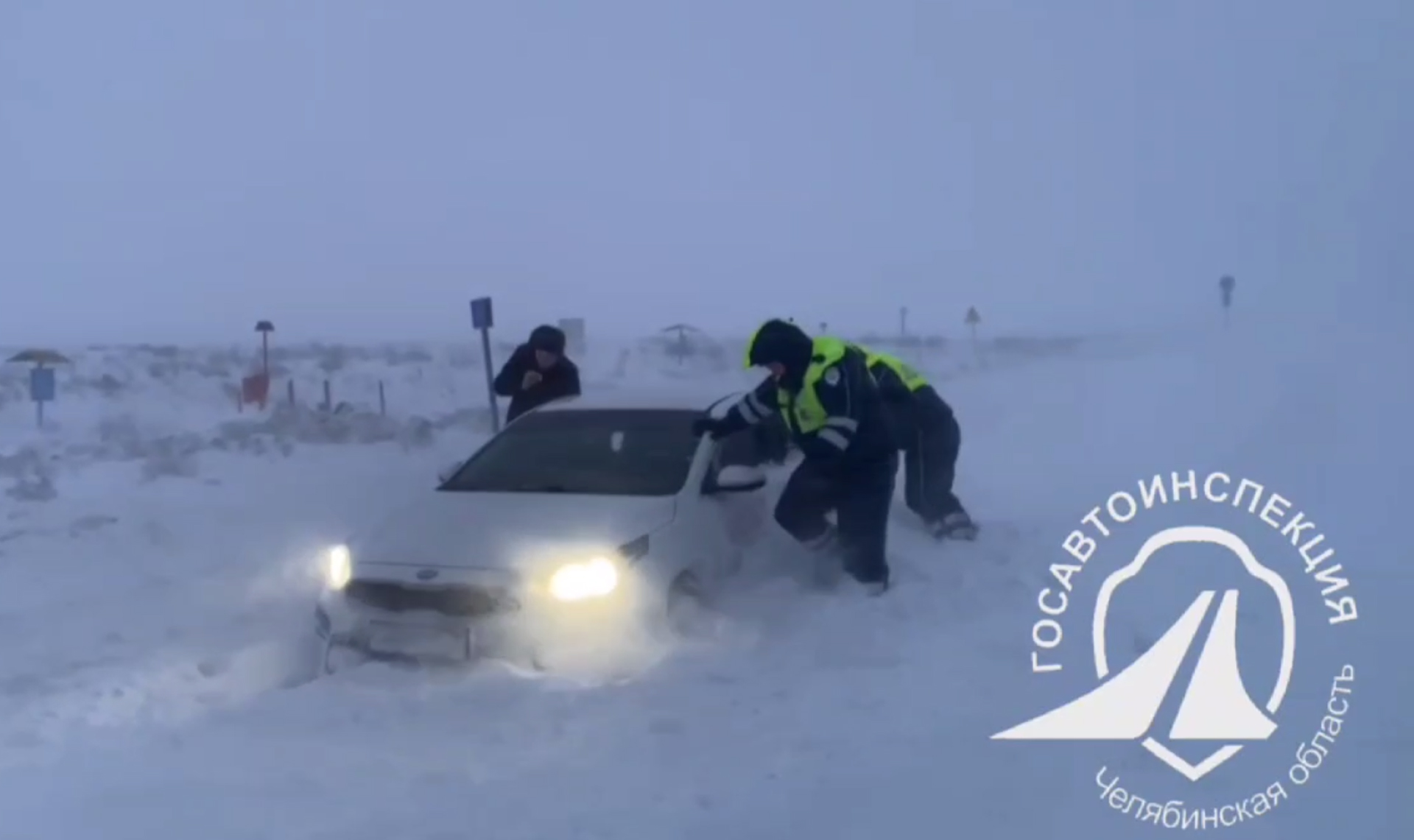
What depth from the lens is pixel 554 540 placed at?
5.98 metres

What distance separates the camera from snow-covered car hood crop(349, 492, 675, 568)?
5879 millimetres

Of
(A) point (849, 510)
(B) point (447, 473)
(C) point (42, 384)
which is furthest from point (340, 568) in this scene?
(C) point (42, 384)

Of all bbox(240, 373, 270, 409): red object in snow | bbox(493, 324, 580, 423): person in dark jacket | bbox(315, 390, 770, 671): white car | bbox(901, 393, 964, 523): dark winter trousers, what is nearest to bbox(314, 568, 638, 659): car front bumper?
bbox(315, 390, 770, 671): white car

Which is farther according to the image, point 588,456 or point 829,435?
point 588,456

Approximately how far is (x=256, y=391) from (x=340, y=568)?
69.9 feet

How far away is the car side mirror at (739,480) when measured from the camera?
6.74 meters

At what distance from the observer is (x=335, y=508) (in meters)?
11.4

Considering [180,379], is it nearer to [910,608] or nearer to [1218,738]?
[910,608]

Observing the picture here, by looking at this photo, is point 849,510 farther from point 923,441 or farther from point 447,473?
point 447,473

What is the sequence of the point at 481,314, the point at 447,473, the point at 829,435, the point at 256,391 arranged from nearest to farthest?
the point at 829,435 < the point at 447,473 < the point at 481,314 < the point at 256,391

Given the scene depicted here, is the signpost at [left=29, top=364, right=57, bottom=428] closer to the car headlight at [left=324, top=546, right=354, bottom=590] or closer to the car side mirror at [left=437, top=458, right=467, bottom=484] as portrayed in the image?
the car side mirror at [left=437, top=458, right=467, bottom=484]

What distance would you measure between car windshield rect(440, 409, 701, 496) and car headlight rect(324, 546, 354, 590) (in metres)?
1.07

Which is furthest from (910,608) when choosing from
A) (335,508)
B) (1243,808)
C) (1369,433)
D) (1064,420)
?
(1064,420)

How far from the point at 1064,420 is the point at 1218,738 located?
41.8ft
